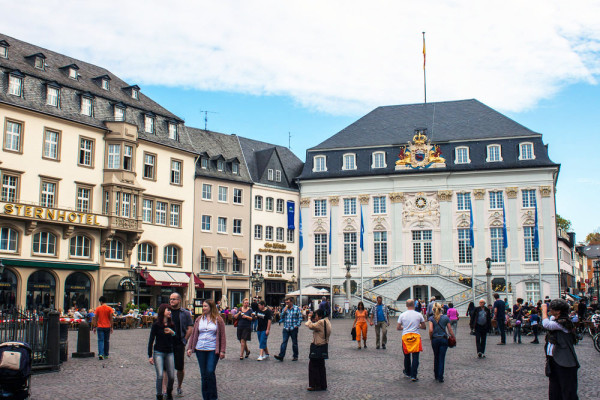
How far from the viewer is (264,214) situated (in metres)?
59.7

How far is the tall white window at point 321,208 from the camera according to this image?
61594mm

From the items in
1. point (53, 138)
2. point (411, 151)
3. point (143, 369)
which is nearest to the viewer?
point (143, 369)

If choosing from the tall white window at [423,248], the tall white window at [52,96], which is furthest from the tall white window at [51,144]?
→ the tall white window at [423,248]

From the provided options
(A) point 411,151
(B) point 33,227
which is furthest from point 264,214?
(B) point 33,227

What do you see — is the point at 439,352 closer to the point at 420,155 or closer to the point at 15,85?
the point at 15,85

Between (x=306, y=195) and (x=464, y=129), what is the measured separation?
14602mm

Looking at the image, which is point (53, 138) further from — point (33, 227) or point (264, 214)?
point (264, 214)

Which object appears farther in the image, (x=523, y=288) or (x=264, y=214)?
(x=264, y=214)

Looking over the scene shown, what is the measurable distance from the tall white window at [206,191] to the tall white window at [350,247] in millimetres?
12500

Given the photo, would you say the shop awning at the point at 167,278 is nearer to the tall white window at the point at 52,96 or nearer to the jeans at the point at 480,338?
the tall white window at the point at 52,96

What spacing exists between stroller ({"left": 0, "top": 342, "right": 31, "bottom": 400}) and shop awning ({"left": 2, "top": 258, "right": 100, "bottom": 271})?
30835 millimetres

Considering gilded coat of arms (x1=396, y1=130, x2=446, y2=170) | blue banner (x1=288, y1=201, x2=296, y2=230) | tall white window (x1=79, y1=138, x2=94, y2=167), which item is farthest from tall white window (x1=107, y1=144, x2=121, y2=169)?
gilded coat of arms (x1=396, y1=130, x2=446, y2=170)

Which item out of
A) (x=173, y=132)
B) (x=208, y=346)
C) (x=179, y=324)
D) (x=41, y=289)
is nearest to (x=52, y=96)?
Result: (x=173, y=132)

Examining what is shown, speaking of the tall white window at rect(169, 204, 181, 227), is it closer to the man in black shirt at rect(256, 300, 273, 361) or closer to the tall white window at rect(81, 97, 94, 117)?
the tall white window at rect(81, 97, 94, 117)
